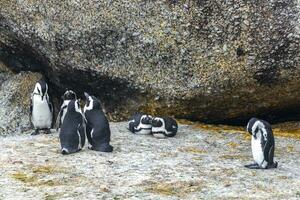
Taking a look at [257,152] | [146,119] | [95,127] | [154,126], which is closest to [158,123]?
[154,126]

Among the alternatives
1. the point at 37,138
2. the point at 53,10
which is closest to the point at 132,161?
the point at 37,138

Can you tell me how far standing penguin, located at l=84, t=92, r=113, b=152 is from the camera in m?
11.5

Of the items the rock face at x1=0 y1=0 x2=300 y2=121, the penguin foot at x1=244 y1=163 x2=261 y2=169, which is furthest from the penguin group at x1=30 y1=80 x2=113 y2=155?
the penguin foot at x1=244 y1=163 x2=261 y2=169

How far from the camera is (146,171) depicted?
408 inches

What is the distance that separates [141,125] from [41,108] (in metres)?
1.85

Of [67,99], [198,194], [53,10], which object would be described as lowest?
[198,194]

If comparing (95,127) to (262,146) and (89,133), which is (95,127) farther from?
(262,146)

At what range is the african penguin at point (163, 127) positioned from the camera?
12.7 meters

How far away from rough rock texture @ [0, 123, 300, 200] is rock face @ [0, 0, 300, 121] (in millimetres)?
1278

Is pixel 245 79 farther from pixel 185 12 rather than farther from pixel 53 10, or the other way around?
pixel 53 10

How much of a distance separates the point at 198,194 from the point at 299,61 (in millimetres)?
4466

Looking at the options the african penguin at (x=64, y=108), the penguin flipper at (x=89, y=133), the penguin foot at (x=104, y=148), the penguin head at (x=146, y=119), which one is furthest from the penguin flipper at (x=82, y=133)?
the penguin head at (x=146, y=119)

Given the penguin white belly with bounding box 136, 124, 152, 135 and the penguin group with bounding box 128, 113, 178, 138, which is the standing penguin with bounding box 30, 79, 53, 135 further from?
the penguin white belly with bounding box 136, 124, 152, 135

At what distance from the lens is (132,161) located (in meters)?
10.9
